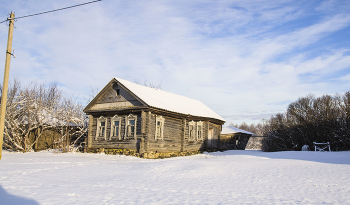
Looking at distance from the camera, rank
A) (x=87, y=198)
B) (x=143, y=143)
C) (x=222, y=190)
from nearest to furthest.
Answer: (x=87, y=198), (x=222, y=190), (x=143, y=143)

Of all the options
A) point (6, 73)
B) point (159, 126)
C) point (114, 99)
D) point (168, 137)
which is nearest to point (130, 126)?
point (159, 126)

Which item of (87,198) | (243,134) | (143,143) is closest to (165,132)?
(143,143)

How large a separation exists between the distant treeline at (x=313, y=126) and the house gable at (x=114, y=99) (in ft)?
52.7

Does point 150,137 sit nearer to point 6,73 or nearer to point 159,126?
point 159,126

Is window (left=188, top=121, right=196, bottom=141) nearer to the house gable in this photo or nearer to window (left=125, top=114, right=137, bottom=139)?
window (left=125, top=114, right=137, bottom=139)

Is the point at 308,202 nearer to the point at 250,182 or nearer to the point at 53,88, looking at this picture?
the point at 250,182

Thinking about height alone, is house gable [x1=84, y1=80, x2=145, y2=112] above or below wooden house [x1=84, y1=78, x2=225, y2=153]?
above

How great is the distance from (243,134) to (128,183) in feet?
96.2

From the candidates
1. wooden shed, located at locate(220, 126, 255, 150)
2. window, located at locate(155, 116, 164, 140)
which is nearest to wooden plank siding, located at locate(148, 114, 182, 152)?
window, located at locate(155, 116, 164, 140)

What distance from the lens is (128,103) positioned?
19.3m

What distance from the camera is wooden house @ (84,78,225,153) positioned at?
1838cm

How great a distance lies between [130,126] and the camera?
1903 centimetres

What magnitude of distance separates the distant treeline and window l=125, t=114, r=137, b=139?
1568 cm

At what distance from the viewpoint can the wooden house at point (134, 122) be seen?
1838 cm
